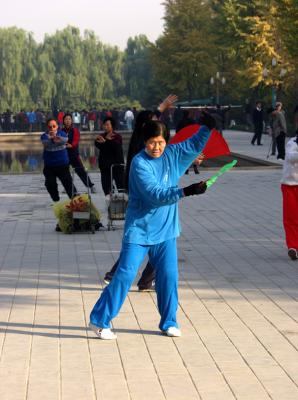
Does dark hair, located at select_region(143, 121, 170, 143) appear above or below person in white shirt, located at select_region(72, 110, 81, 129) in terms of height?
above

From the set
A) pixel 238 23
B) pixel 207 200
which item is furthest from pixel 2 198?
pixel 238 23

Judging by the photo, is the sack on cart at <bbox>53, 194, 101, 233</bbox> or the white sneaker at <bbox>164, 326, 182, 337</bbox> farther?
the sack on cart at <bbox>53, 194, 101, 233</bbox>

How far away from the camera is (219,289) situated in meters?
9.63

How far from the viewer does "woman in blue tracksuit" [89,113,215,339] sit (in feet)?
24.2

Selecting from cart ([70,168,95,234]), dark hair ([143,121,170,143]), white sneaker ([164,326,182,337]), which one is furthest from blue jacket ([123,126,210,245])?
cart ([70,168,95,234])

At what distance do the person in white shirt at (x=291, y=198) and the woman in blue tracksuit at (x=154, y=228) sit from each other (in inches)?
159

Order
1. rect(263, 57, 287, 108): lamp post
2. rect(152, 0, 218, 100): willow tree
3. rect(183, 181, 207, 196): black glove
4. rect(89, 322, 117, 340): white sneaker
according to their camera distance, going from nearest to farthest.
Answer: rect(183, 181, 207, 196): black glove
rect(89, 322, 117, 340): white sneaker
rect(263, 57, 287, 108): lamp post
rect(152, 0, 218, 100): willow tree

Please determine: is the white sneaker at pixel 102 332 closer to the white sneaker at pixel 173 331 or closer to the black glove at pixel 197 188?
the white sneaker at pixel 173 331

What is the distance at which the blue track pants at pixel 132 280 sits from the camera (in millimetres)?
7410

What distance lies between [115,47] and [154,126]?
3744 inches

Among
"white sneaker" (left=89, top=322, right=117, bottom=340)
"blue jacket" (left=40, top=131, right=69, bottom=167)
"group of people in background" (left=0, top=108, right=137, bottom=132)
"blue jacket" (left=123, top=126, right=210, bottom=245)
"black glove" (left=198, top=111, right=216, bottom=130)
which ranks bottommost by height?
"group of people in background" (left=0, top=108, right=137, bottom=132)

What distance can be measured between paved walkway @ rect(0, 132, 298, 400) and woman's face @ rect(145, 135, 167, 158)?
1.31 metres

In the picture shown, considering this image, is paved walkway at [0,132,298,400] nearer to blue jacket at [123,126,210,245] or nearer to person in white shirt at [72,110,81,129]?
blue jacket at [123,126,210,245]

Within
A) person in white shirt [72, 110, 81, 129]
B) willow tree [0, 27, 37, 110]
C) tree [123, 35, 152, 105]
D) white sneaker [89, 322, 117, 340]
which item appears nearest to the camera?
white sneaker [89, 322, 117, 340]
